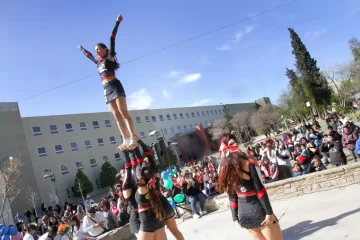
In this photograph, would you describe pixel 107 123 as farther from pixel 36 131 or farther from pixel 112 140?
pixel 36 131

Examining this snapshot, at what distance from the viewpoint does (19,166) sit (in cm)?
2953

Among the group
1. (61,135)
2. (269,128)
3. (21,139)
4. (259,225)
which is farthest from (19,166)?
(269,128)

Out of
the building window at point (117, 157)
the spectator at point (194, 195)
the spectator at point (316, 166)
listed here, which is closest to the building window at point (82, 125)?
the building window at point (117, 157)

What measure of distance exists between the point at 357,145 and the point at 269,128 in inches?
1648

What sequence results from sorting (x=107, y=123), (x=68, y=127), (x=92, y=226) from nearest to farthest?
(x=92, y=226) → (x=68, y=127) → (x=107, y=123)

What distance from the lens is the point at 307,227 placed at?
5109 mm

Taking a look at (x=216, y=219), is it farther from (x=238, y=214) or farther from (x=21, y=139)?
(x=21, y=139)

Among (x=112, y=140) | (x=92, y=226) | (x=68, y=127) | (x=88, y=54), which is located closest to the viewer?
(x=88, y=54)

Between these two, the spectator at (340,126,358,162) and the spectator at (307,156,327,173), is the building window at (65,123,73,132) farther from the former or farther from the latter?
the spectator at (340,126,358,162)

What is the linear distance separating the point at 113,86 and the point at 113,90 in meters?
0.07

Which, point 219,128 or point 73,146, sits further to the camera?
A: point 219,128

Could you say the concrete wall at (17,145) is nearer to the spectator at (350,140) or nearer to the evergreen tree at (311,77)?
the spectator at (350,140)

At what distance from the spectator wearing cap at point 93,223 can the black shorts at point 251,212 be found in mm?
6175

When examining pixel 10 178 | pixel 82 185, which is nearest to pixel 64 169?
pixel 82 185
